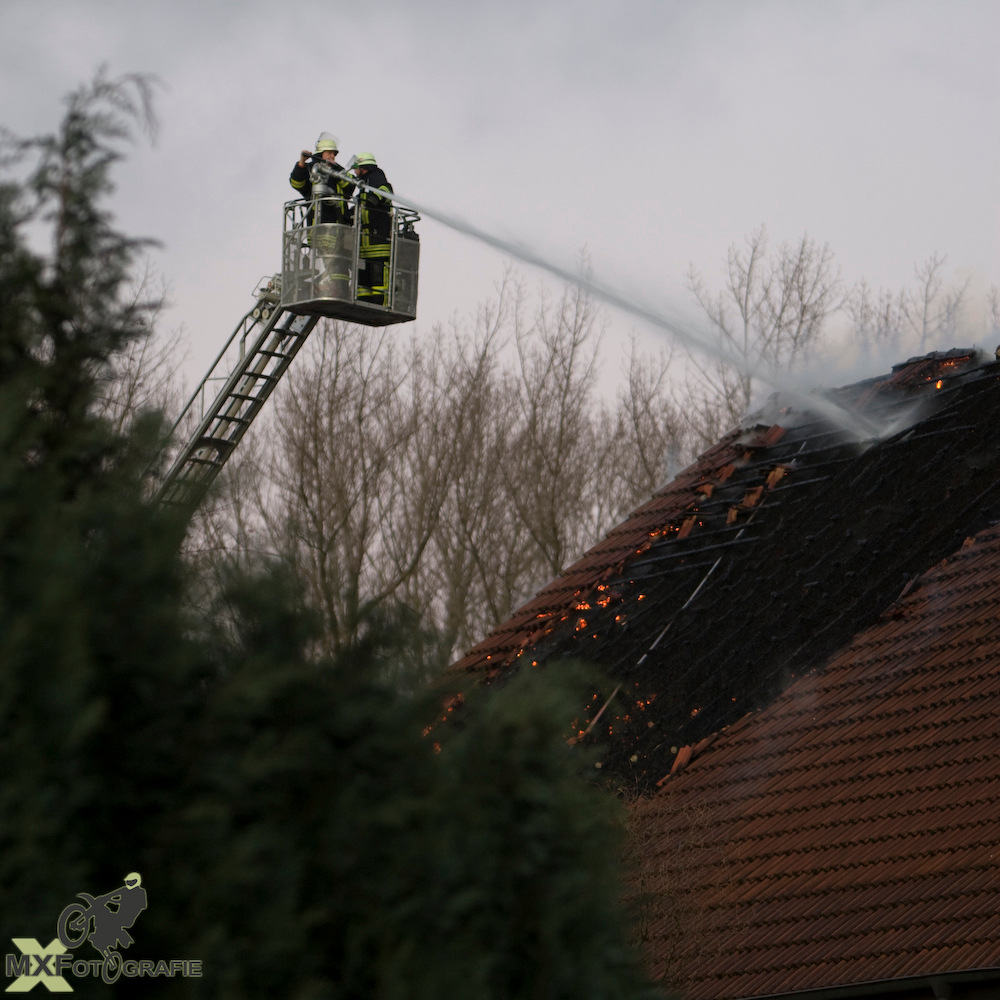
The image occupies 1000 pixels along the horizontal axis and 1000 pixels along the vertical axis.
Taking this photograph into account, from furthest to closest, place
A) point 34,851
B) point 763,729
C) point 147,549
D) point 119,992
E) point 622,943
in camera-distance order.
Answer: point 763,729 < point 622,943 < point 147,549 < point 119,992 < point 34,851

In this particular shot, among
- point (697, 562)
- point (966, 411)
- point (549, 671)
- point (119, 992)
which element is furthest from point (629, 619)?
point (119, 992)

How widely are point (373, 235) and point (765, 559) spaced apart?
571cm

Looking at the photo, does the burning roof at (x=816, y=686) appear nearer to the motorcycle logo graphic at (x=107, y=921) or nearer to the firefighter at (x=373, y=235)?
the firefighter at (x=373, y=235)

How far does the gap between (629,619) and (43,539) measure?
8.84 metres

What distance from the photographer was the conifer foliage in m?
2.29

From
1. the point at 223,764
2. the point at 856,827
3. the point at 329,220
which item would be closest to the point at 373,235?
the point at 329,220

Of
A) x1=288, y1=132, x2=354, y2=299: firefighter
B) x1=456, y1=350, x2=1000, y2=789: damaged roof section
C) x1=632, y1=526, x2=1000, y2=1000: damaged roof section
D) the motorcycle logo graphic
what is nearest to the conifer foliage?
the motorcycle logo graphic

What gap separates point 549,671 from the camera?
2936 millimetres

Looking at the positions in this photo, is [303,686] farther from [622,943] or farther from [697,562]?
[697,562]

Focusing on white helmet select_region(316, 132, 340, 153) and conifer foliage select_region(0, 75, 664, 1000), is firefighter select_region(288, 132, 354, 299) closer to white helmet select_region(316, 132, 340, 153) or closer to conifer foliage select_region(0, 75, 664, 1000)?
white helmet select_region(316, 132, 340, 153)

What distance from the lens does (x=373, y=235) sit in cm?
1405

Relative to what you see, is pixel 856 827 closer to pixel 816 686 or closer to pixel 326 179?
pixel 816 686

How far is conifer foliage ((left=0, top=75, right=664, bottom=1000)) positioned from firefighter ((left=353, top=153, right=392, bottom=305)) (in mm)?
11137

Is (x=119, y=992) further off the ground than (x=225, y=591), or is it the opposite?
(x=225, y=591)
